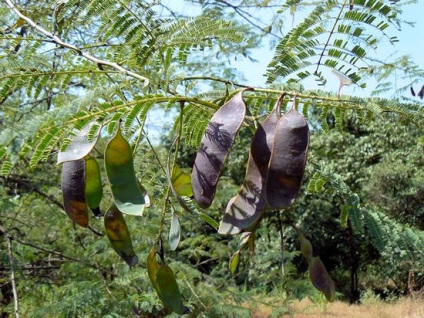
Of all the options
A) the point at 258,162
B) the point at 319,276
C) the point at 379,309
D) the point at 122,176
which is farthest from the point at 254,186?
the point at 379,309

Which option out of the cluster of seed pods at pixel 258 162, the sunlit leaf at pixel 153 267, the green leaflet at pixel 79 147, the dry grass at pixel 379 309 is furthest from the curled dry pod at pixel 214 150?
the dry grass at pixel 379 309

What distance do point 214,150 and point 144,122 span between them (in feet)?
0.64

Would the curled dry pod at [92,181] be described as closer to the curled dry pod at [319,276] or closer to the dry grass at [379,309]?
the curled dry pod at [319,276]

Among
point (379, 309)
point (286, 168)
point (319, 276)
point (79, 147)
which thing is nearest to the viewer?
point (286, 168)

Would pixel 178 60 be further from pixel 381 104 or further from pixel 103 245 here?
pixel 103 245

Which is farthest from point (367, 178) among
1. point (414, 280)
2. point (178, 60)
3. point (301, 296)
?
point (178, 60)

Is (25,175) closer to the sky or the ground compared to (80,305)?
closer to the sky

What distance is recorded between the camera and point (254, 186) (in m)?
0.66

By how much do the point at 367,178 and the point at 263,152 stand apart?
11.5 metres

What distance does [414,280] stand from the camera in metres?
10.7

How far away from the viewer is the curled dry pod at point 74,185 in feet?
2.44

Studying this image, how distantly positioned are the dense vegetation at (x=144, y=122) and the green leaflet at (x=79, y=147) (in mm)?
29

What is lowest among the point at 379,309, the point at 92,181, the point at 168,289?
the point at 379,309

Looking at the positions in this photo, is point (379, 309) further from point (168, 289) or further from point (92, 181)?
point (92, 181)
